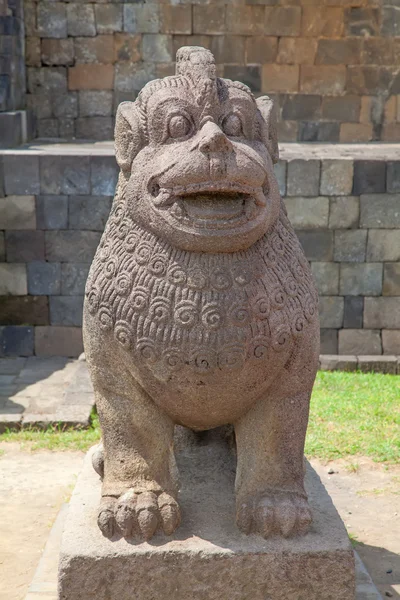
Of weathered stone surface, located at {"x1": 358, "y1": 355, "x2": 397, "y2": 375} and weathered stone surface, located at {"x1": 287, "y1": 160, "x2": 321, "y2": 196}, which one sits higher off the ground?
weathered stone surface, located at {"x1": 287, "y1": 160, "x2": 321, "y2": 196}

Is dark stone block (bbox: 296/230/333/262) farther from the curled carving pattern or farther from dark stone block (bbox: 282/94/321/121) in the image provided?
the curled carving pattern

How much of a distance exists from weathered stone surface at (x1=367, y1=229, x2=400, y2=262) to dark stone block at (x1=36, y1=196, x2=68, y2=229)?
269 cm

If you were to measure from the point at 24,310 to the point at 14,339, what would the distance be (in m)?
0.28

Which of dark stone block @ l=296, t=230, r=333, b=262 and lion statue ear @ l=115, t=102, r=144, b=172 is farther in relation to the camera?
dark stone block @ l=296, t=230, r=333, b=262

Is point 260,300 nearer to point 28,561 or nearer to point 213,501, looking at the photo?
point 213,501

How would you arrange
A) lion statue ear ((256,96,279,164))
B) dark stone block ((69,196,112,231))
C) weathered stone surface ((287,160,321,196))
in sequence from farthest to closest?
1. dark stone block ((69,196,112,231))
2. weathered stone surface ((287,160,321,196))
3. lion statue ear ((256,96,279,164))

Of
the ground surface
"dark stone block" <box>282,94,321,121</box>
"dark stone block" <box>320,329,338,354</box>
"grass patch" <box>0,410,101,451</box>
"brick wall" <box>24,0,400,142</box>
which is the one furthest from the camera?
"dark stone block" <box>282,94,321,121</box>

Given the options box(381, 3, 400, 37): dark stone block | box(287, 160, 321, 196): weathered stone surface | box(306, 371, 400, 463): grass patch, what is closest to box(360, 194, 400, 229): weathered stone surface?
box(287, 160, 321, 196): weathered stone surface

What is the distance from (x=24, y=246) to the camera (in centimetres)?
759

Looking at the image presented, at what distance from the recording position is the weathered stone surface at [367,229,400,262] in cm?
747

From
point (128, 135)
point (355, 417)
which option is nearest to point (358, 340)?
point (355, 417)

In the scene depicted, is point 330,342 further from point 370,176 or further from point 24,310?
point 24,310

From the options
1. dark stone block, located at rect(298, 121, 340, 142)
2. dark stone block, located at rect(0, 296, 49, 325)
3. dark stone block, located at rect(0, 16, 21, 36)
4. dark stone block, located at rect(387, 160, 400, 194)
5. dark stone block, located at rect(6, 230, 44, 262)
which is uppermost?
dark stone block, located at rect(0, 16, 21, 36)

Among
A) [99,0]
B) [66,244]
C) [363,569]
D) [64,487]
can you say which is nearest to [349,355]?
[66,244]
